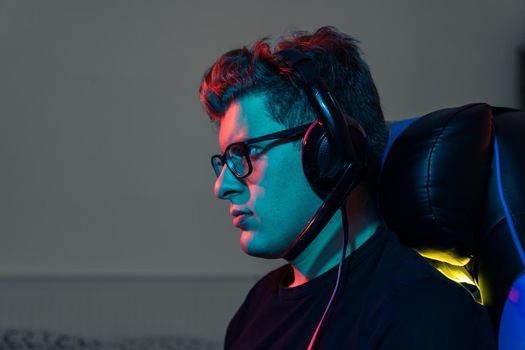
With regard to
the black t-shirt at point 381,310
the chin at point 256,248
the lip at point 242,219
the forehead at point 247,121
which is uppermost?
the forehead at point 247,121

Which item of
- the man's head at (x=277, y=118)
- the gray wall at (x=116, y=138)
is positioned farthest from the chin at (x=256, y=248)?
the gray wall at (x=116, y=138)

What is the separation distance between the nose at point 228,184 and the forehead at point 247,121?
0.04 m

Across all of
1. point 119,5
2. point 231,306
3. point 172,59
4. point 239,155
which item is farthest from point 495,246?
point 119,5

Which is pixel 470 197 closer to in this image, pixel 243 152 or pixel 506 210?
pixel 506 210

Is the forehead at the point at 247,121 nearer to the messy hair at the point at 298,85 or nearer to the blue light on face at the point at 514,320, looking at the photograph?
the messy hair at the point at 298,85

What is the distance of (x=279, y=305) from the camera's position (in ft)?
3.13

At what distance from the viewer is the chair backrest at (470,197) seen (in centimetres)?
73

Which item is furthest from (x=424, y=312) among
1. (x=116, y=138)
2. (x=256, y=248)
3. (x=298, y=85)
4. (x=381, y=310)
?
(x=116, y=138)

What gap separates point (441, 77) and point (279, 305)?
5.17ft

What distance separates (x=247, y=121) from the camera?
90 centimetres

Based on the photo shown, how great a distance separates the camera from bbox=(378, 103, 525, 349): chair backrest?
0.73m

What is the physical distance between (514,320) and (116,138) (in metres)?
1.52

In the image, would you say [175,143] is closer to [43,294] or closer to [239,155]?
[43,294]

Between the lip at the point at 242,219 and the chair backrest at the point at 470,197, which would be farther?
the lip at the point at 242,219
